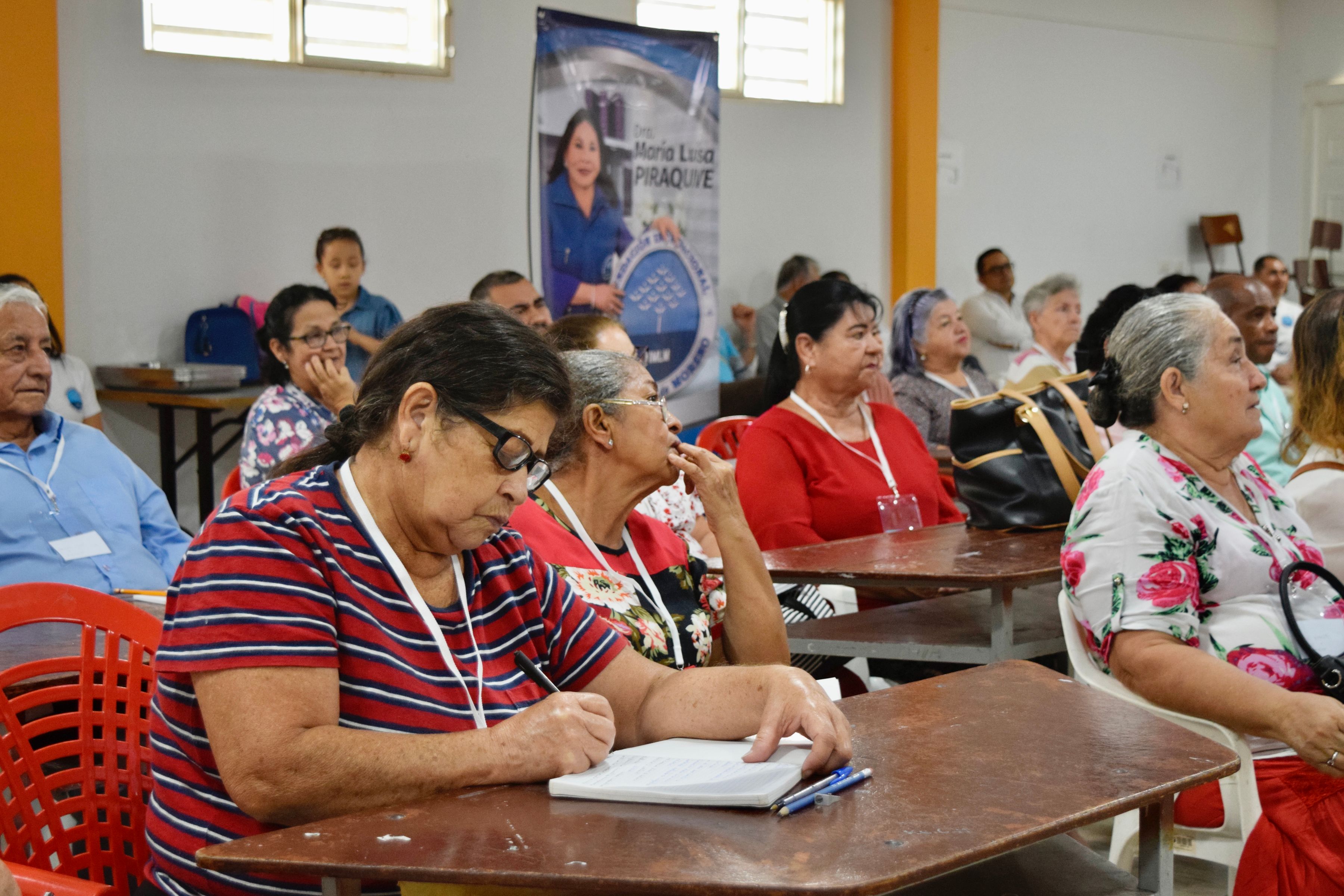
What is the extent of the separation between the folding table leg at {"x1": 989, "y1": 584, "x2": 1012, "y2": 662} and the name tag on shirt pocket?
210 centimetres

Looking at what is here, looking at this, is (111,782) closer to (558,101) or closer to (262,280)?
(558,101)

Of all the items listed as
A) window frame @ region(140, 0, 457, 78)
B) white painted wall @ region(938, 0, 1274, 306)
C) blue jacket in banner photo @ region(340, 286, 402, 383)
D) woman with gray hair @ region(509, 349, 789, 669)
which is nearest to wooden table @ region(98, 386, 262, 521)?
blue jacket in banner photo @ region(340, 286, 402, 383)

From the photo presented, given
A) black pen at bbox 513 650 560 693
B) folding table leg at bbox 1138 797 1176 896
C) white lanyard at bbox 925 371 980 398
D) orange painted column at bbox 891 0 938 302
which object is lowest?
folding table leg at bbox 1138 797 1176 896

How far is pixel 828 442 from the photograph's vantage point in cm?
A: 374

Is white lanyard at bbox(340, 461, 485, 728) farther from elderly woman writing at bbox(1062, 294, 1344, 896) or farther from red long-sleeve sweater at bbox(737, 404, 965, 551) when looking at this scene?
red long-sleeve sweater at bbox(737, 404, 965, 551)

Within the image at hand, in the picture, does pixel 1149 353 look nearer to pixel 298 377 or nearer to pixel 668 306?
pixel 298 377

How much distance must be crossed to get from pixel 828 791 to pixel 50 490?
2.44m

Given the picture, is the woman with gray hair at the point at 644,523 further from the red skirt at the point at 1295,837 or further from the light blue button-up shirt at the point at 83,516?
the light blue button-up shirt at the point at 83,516

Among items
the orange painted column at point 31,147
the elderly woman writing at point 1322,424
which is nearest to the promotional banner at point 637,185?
the orange painted column at point 31,147

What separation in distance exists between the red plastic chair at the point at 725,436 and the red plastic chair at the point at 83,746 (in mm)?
2573

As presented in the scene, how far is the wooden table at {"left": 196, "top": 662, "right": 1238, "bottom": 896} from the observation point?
114cm

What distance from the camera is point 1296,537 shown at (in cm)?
240

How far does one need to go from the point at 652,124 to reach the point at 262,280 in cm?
207

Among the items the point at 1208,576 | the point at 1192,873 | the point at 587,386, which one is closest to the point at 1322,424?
the point at 1208,576
